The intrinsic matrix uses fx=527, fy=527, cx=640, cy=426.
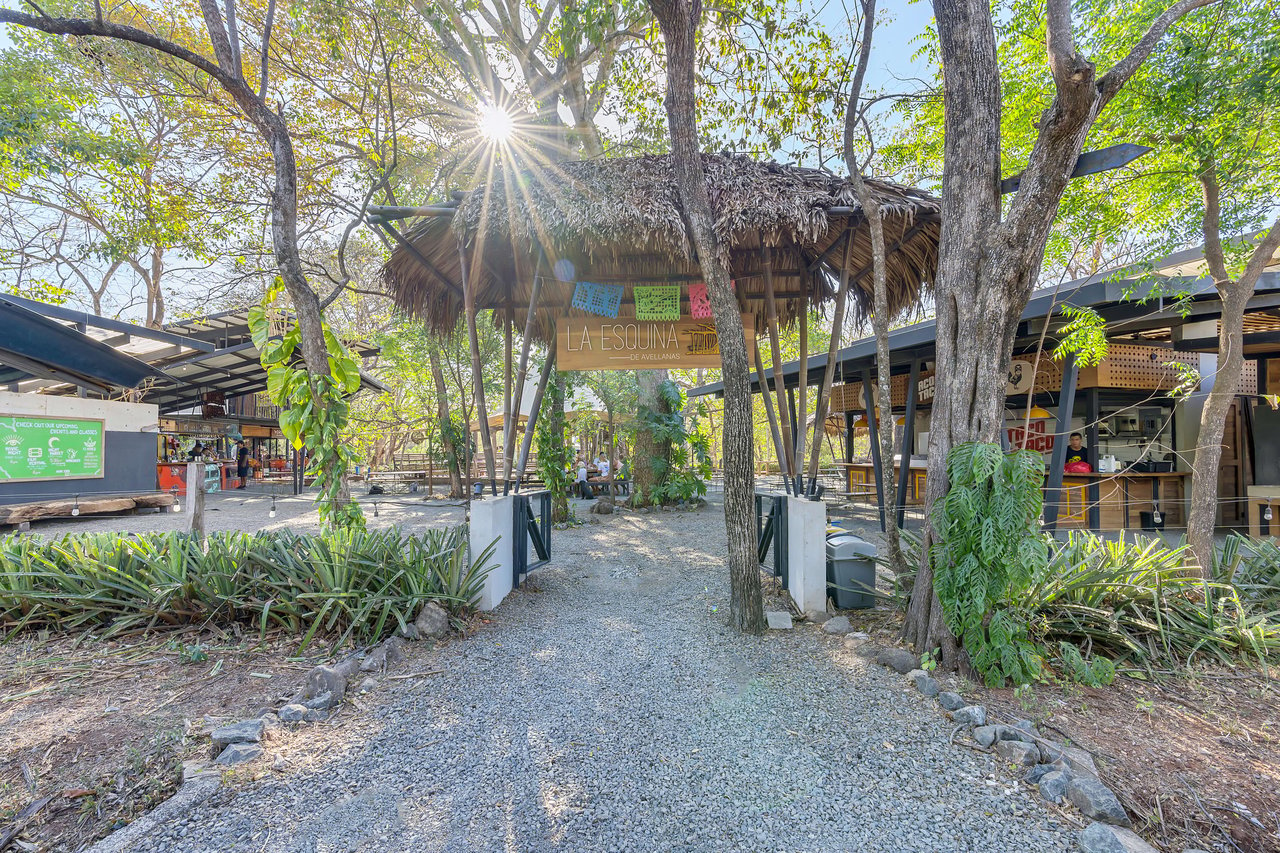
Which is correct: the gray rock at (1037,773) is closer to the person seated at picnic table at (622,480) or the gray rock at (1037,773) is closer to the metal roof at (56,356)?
the person seated at picnic table at (622,480)

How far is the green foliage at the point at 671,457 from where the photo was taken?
10.3 metres

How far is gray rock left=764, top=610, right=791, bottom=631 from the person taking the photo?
3.80 meters

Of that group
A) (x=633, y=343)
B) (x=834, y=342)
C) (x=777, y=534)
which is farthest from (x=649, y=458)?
(x=777, y=534)

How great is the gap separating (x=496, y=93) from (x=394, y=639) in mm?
9628

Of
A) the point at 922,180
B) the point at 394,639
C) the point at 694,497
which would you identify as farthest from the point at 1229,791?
the point at 694,497

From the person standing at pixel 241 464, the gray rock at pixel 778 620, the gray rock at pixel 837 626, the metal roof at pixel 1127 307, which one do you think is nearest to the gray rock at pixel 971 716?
the gray rock at pixel 837 626

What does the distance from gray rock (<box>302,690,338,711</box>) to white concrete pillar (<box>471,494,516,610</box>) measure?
144 centimetres

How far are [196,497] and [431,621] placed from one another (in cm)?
283

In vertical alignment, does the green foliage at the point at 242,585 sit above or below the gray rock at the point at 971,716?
above

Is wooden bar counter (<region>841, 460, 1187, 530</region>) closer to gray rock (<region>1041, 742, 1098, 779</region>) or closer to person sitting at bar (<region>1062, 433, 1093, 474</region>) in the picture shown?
person sitting at bar (<region>1062, 433, 1093, 474</region>)

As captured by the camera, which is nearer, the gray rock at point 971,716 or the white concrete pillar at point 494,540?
the gray rock at point 971,716

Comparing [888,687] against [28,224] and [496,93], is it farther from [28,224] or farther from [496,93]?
[28,224]

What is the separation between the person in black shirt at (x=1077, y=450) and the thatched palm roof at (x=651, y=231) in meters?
4.30

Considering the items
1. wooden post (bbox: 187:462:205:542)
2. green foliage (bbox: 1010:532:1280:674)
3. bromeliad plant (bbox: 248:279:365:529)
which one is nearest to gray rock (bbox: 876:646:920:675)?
green foliage (bbox: 1010:532:1280:674)
